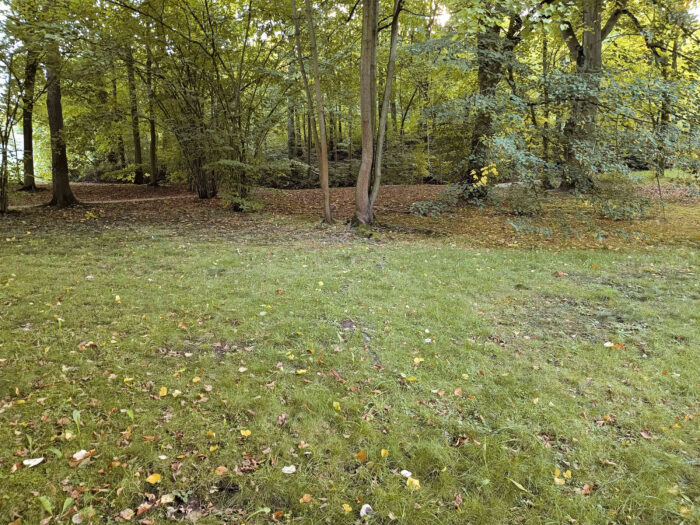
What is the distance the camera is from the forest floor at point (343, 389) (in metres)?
2.57

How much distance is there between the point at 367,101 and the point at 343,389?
7903 millimetres

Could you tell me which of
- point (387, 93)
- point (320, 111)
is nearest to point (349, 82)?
point (387, 93)

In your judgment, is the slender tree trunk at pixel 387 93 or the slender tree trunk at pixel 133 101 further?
the slender tree trunk at pixel 133 101

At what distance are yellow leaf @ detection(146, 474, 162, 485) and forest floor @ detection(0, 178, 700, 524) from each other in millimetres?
12

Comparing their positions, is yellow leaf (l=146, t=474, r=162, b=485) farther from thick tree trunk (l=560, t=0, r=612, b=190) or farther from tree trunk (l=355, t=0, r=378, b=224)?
thick tree trunk (l=560, t=0, r=612, b=190)

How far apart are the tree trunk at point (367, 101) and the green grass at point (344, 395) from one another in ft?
13.7

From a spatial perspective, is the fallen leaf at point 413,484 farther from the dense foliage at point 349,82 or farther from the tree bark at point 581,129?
the tree bark at point 581,129

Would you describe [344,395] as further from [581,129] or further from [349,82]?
[349,82]

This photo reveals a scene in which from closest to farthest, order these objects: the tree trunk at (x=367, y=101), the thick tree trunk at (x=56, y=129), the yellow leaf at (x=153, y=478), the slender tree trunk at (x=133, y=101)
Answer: the yellow leaf at (x=153, y=478) < the tree trunk at (x=367, y=101) < the thick tree trunk at (x=56, y=129) < the slender tree trunk at (x=133, y=101)

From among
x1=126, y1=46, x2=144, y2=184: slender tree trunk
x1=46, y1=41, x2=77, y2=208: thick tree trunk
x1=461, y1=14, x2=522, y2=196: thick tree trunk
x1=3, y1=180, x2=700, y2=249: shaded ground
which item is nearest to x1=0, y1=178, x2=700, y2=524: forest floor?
x1=3, y1=180, x2=700, y2=249: shaded ground

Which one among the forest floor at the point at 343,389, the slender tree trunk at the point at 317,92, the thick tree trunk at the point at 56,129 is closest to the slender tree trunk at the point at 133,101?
the thick tree trunk at the point at 56,129

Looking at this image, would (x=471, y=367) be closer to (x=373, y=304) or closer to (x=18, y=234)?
(x=373, y=304)

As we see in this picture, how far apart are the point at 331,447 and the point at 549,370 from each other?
2488mm

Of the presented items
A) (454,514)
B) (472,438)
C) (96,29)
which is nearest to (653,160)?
(472,438)
